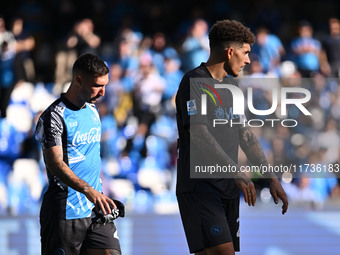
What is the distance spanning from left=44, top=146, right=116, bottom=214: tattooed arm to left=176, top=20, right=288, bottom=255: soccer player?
69cm

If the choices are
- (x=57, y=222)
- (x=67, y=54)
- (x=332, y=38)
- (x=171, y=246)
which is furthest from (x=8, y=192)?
(x=332, y=38)

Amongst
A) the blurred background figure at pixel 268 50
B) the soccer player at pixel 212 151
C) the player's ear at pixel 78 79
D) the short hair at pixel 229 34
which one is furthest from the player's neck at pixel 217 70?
the blurred background figure at pixel 268 50

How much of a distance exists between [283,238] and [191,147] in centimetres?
456

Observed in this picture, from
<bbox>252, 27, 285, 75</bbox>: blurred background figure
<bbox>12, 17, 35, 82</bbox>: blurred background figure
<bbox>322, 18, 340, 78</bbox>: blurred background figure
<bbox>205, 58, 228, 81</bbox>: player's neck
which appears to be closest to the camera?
<bbox>205, 58, 228, 81</bbox>: player's neck

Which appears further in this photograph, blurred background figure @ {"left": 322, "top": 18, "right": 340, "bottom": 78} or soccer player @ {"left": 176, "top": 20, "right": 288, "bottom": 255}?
blurred background figure @ {"left": 322, "top": 18, "right": 340, "bottom": 78}

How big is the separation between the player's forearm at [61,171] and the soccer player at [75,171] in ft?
0.21

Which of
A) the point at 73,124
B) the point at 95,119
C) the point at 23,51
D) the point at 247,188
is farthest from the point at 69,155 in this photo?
the point at 23,51

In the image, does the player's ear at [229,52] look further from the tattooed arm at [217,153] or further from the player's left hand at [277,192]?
the player's left hand at [277,192]

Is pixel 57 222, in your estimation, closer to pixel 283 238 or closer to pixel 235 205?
pixel 235 205

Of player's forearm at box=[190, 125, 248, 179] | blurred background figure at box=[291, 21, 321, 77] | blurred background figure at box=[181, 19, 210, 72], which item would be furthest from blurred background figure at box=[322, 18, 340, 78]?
player's forearm at box=[190, 125, 248, 179]

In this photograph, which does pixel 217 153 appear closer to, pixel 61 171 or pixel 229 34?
pixel 229 34

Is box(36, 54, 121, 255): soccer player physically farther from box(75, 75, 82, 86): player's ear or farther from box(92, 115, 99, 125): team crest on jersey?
box(92, 115, 99, 125): team crest on jersey

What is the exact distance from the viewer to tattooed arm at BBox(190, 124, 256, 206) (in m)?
4.58

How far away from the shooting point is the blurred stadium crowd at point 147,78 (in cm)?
1024
